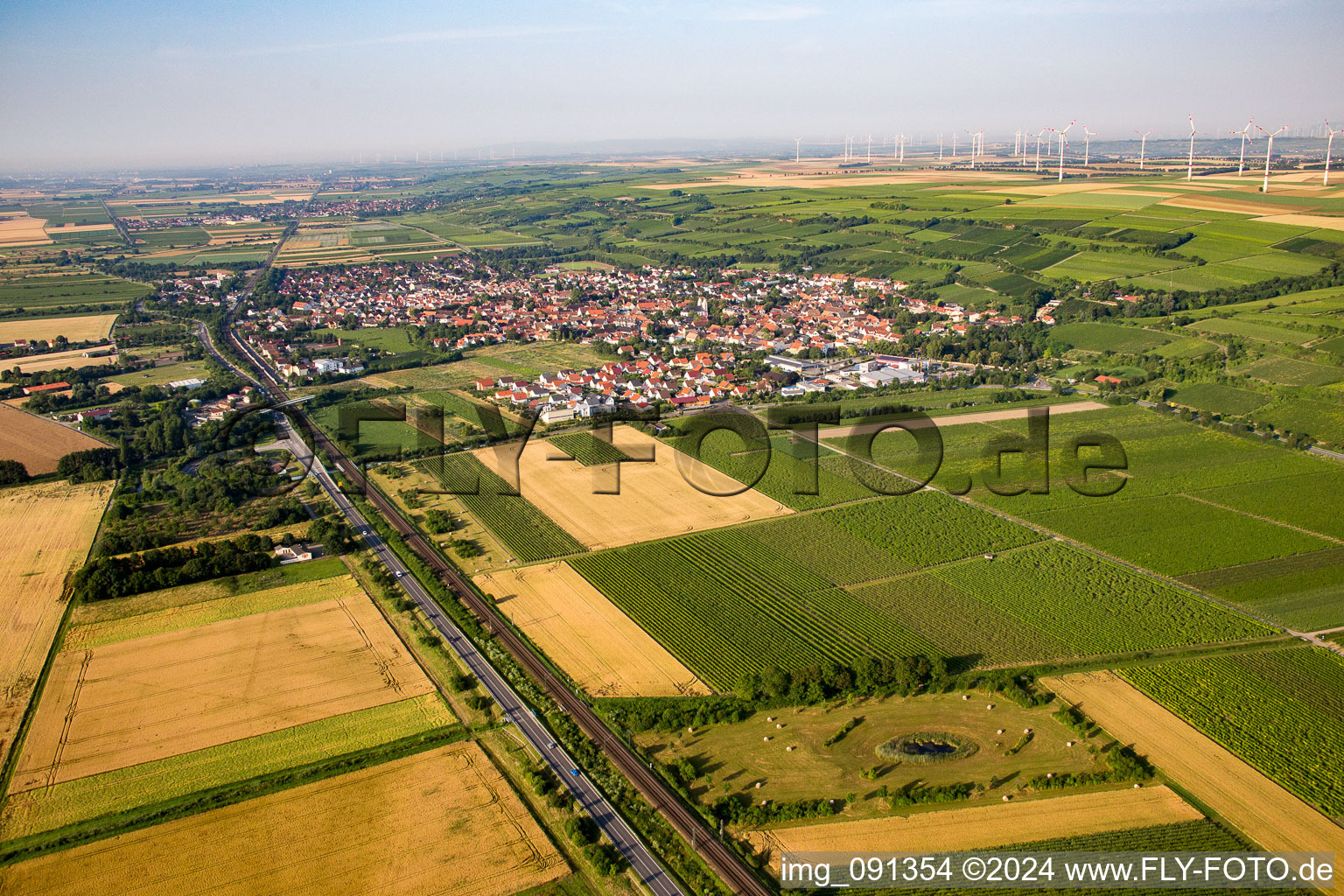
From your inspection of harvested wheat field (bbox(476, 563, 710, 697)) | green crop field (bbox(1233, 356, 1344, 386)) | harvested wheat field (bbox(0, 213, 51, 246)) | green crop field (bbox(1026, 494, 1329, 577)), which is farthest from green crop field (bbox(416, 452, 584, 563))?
harvested wheat field (bbox(0, 213, 51, 246))

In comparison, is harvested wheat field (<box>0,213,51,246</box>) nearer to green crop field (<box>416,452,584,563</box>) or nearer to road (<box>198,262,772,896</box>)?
green crop field (<box>416,452,584,563</box>)

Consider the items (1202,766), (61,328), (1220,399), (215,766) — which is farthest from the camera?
(61,328)

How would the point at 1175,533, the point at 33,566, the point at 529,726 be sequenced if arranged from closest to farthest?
the point at 529,726, the point at 33,566, the point at 1175,533

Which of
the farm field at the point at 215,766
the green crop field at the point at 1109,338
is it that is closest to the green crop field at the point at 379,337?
the farm field at the point at 215,766

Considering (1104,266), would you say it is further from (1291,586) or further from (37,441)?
(37,441)

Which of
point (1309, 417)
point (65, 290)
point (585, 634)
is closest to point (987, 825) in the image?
point (585, 634)

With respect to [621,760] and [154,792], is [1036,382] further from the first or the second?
[154,792]

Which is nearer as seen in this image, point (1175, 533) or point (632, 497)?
point (1175, 533)
